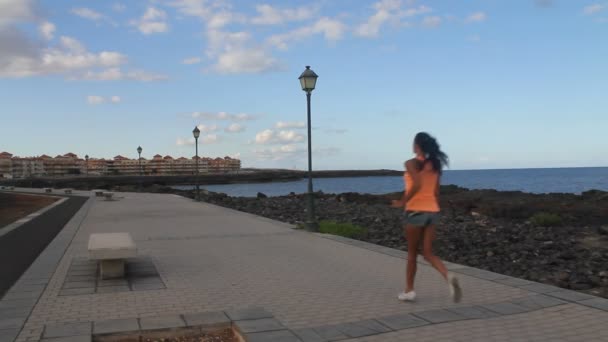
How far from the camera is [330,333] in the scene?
481 centimetres

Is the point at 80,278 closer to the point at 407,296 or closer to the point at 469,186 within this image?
the point at 407,296

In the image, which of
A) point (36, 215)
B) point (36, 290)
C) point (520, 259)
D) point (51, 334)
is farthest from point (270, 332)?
point (36, 215)

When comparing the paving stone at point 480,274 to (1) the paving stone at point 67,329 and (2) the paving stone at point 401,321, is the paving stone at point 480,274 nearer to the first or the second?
(2) the paving stone at point 401,321

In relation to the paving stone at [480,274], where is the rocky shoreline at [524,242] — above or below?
below

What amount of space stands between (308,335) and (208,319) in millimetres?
1031

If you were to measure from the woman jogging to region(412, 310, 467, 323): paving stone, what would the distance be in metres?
0.24

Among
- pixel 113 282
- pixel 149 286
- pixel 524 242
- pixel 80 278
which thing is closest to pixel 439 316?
pixel 149 286

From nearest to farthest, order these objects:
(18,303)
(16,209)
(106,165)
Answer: (18,303), (16,209), (106,165)

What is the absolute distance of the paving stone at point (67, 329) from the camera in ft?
15.5

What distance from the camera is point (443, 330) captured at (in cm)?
486

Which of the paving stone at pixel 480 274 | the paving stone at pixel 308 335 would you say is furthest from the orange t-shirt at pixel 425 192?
the paving stone at pixel 480 274

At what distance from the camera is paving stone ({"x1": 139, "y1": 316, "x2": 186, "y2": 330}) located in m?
4.96

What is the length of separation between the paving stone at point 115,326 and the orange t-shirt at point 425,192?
2906mm

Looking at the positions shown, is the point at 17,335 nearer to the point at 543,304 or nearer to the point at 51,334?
the point at 51,334
